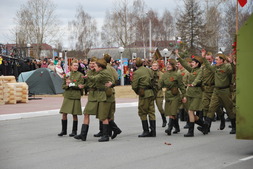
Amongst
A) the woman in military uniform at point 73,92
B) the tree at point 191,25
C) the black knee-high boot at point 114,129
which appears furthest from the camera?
the tree at point 191,25

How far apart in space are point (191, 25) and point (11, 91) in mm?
35887

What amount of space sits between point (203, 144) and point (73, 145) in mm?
2684

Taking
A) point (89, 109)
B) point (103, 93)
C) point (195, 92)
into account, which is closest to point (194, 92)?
point (195, 92)

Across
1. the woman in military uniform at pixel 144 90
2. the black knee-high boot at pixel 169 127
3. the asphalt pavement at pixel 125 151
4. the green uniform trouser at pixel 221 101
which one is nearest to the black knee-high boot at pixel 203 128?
the asphalt pavement at pixel 125 151

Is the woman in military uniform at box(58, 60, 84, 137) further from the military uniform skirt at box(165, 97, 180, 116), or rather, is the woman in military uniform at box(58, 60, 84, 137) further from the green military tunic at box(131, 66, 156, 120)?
the military uniform skirt at box(165, 97, 180, 116)

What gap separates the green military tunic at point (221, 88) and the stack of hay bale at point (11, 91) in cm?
1131

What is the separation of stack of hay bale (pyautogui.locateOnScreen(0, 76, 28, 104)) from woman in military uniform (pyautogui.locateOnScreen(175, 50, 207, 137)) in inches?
415

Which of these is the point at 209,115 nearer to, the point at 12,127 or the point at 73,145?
the point at 73,145

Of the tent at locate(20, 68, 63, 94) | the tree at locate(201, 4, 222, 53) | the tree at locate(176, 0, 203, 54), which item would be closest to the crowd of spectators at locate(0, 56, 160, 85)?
the tent at locate(20, 68, 63, 94)

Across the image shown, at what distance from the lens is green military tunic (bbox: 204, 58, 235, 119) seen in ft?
40.5

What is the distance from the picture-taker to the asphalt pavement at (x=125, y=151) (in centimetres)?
867

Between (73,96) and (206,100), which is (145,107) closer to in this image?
(73,96)

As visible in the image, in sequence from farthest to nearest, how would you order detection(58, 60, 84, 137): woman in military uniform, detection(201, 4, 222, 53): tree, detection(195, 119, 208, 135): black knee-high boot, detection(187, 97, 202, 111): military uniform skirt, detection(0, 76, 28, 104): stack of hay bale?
detection(201, 4, 222, 53): tree, detection(0, 76, 28, 104): stack of hay bale, detection(195, 119, 208, 135): black knee-high boot, detection(187, 97, 202, 111): military uniform skirt, detection(58, 60, 84, 137): woman in military uniform

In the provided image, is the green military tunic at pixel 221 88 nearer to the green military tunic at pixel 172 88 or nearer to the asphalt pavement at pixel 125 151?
the asphalt pavement at pixel 125 151
